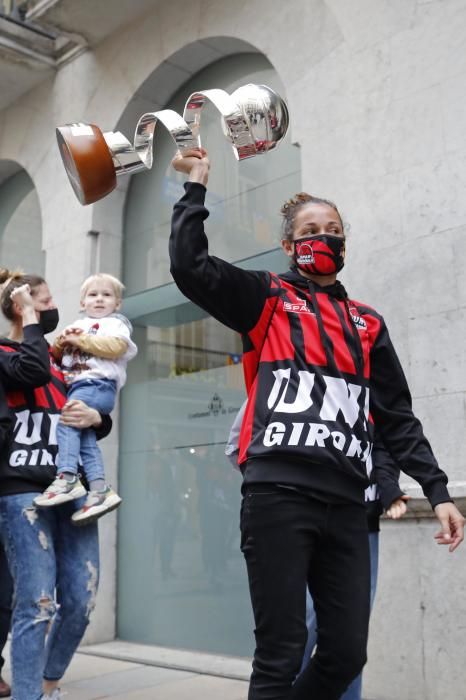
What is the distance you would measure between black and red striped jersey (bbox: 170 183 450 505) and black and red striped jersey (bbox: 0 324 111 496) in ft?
4.64

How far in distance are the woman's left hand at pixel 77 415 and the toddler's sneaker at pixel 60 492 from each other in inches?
10.9

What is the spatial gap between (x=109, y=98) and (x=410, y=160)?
11.7 ft

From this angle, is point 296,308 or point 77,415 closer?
Answer: point 296,308

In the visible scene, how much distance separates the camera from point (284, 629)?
2.10 metres

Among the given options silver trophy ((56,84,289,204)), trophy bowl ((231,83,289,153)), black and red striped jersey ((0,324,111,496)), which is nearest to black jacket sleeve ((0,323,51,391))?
black and red striped jersey ((0,324,111,496))

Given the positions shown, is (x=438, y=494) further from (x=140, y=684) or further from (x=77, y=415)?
(x=140, y=684)

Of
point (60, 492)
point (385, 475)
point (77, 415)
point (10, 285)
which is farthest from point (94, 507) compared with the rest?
point (385, 475)

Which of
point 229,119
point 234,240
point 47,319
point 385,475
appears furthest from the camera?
point 234,240

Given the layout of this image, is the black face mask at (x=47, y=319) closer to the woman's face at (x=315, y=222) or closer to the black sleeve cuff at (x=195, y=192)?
the woman's face at (x=315, y=222)

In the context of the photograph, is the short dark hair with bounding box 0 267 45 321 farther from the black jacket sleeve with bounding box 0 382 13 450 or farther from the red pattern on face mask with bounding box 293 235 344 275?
the red pattern on face mask with bounding box 293 235 344 275

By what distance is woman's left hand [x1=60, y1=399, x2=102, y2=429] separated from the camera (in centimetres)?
368

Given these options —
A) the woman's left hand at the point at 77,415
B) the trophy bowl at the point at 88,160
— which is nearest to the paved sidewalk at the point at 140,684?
the woman's left hand at the point at 77,415

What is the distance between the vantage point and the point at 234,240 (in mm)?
5930

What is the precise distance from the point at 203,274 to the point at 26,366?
1.55 m
